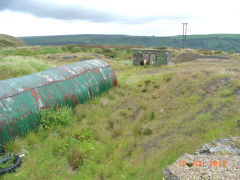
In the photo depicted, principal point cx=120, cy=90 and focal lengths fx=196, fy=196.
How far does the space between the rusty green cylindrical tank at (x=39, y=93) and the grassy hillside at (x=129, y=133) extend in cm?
46

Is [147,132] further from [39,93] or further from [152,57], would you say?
[152,57]

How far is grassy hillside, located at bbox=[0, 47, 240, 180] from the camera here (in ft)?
19.1

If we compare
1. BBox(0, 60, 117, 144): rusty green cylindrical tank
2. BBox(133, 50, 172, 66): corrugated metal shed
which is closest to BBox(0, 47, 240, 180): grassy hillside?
BBox(0, 60, 117, 144): rusty green cylindrical tank

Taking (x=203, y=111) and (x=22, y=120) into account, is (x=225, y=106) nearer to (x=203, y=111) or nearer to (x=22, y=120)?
(x=203, y=111)

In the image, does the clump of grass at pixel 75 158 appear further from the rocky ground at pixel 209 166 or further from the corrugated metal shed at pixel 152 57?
the corrugated metal shed at pixel 152 57

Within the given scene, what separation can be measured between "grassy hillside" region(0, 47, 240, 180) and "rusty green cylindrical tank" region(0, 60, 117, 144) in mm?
457

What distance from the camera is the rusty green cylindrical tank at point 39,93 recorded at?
7.13 metres

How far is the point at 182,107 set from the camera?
10.2 m

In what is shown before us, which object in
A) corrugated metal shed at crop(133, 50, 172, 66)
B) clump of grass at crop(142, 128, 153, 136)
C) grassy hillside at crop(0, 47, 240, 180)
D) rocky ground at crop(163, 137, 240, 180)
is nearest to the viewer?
rocky ground at crop(163, 137, 240, 180)

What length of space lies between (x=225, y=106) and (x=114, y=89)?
8120mm

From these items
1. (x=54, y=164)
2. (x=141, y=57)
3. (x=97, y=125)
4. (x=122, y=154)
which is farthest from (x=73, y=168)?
(x=141, y=57)

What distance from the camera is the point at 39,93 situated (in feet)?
28.5

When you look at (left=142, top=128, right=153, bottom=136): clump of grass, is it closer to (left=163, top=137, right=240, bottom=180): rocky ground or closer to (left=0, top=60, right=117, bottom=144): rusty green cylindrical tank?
(left=163, top=137, right=240, bottom=180): rocky ground

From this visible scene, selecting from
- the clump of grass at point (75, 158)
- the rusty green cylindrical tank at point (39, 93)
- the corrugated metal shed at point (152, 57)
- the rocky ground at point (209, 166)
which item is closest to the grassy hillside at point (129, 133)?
the clump of grass at point (75, 158)
